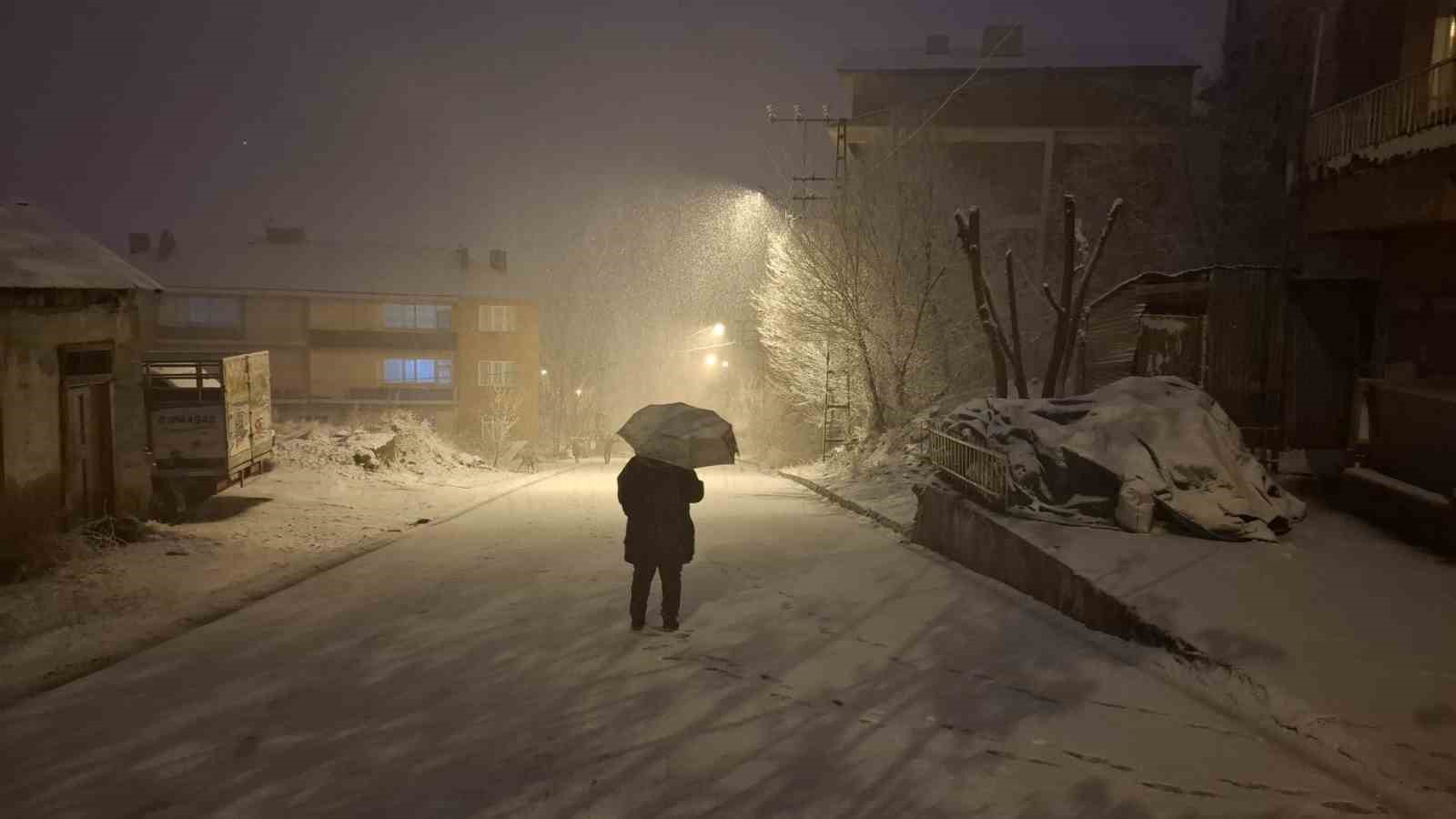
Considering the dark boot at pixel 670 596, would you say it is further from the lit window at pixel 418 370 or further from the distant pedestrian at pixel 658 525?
the lit window at pixel 418 370

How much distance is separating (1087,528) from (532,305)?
42918mm

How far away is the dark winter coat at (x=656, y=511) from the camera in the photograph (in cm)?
773

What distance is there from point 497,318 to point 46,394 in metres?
38.3

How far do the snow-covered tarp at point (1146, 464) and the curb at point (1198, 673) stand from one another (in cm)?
78

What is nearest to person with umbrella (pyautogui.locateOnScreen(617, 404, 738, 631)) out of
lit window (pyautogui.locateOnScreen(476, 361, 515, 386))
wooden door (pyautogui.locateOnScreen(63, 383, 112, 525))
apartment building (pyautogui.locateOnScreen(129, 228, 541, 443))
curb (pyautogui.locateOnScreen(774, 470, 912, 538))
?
curb (pyautogui.locateOnScreen(774, 470, 912, 538))

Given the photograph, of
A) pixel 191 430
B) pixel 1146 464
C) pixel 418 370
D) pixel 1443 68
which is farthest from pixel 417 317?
pixel 1146 464

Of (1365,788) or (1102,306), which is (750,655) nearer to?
(1365,788)

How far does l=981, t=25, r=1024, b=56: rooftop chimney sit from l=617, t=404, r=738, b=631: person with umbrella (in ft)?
106

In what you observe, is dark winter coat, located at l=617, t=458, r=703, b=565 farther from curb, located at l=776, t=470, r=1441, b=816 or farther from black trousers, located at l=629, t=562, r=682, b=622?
curb, located at l=776, t=470, r=1441, b=816

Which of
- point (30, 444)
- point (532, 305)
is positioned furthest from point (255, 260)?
point (30, 444)

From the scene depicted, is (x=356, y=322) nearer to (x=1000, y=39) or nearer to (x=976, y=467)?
(x=1000, y=39)

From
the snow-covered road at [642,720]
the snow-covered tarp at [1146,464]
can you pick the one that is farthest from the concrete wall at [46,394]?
the snow-covered tarp at [1146,464]

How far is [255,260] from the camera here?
48.0 m

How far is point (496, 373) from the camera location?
1916 inches
